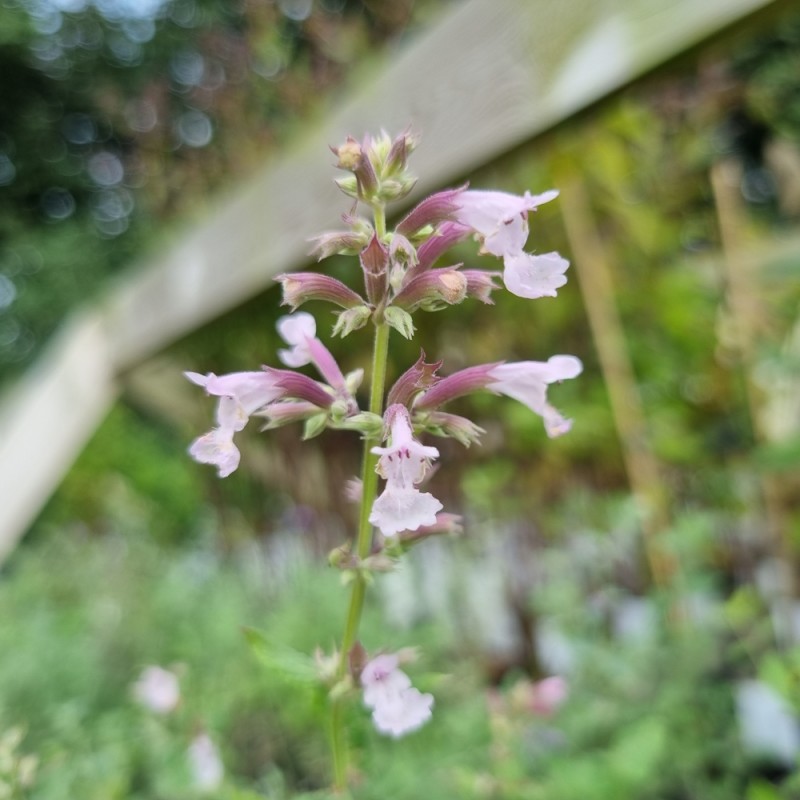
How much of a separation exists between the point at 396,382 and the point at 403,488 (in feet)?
0.32

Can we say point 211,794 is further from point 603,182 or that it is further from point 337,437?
point 603,182

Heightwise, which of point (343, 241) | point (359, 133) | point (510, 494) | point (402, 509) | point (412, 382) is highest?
point (359, 133)

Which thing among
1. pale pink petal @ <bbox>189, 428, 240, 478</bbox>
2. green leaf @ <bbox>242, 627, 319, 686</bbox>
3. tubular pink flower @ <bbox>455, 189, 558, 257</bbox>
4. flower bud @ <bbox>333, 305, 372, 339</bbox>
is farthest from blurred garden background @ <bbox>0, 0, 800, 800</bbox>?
tubular pink flower @ <bbox>455, 189, 558, 257</bbox>

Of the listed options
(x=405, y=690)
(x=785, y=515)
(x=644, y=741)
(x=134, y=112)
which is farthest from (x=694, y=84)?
(x=134, y=112)

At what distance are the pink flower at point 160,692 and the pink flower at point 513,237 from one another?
32.8 inches

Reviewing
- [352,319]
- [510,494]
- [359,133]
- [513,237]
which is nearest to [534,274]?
[513,237]

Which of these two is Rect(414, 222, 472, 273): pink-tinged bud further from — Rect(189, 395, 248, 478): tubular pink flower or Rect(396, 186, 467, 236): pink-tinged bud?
Rect(189, 395, 248, 478): tubular pink flower

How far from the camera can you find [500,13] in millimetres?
1351

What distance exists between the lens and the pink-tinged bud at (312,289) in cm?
64

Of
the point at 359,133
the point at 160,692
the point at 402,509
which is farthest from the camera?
the point at 359,133

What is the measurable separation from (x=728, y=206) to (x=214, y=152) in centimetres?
273

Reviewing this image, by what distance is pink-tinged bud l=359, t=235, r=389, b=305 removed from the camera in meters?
0.60

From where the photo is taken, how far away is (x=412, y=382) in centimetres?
62

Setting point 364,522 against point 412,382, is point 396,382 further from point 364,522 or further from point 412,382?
point 364,522
